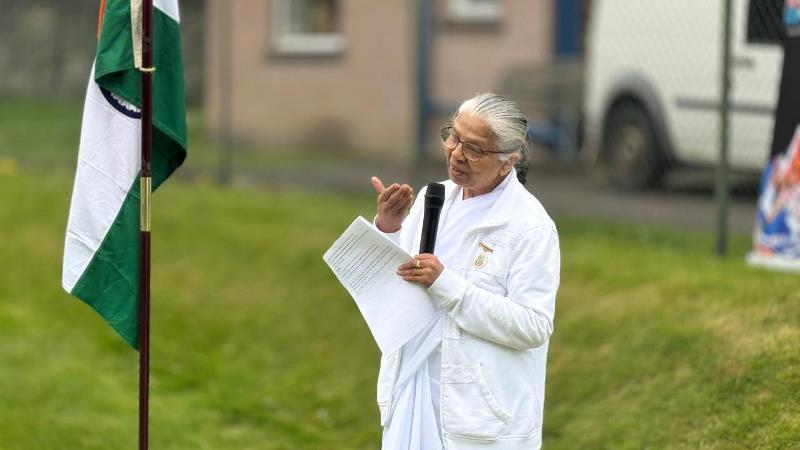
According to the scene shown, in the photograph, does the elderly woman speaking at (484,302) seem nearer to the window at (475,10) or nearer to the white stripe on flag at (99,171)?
the white stripe on flag at (99,171)

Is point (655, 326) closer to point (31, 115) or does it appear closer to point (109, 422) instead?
point (109, 422)

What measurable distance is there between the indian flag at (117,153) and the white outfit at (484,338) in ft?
4.48

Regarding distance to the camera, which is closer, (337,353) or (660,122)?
(337,353)

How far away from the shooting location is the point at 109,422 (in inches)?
317

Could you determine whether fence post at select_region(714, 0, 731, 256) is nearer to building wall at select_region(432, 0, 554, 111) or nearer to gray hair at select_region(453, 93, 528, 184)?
gray hair at select_region(453, 93, 528, 184)

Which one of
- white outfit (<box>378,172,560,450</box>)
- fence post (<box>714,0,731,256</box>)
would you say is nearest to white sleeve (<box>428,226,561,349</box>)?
white outfit (<box>378,172,560,450</box>)

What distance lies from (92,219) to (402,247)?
4.52ft

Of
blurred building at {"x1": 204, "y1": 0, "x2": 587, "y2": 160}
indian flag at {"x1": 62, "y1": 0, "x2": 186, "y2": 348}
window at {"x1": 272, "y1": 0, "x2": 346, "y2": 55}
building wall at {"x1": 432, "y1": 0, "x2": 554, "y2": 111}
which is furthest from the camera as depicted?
window at {"x1": 272, "y1": 0, "x2": 346, "y2": 55}

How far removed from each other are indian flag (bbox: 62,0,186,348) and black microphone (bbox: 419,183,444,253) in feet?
4.68

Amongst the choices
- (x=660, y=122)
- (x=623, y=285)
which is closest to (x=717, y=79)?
(x=660, y=122)

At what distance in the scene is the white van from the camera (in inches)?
392

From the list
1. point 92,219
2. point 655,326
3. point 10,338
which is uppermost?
point 92,219

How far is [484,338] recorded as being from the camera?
14.9 feet

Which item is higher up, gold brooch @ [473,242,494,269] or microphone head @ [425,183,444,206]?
microphone head @ [425,183,444,206]
